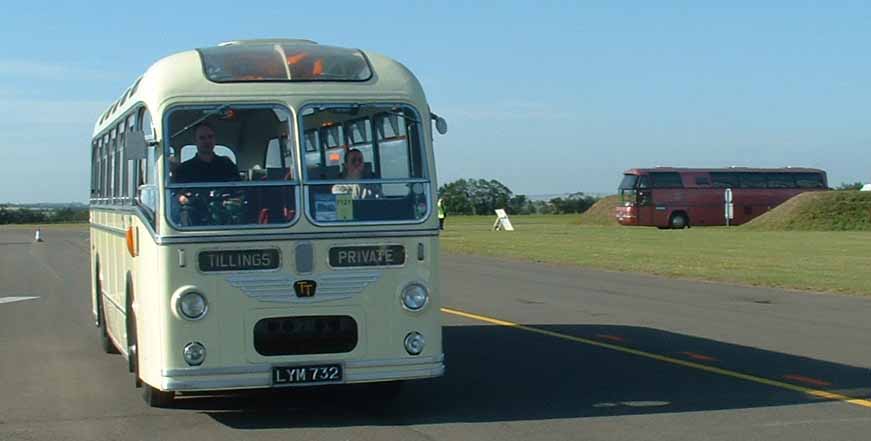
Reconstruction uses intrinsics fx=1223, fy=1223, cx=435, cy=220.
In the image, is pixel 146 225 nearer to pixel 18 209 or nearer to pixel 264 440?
pixel 264 440

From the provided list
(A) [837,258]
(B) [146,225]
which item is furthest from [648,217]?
(B) [146,225]

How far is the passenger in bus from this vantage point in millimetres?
8898

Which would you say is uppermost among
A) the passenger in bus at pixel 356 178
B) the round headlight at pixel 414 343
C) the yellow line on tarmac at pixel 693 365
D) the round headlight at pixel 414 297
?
the passenger in bus at pixel 356 178

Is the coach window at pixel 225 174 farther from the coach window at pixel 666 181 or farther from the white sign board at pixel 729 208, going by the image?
the coach window at pixel 666 181

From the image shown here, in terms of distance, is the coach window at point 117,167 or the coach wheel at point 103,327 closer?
the coach window at point 117,167

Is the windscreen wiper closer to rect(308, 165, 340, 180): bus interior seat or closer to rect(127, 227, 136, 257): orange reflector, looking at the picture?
rect(308, 165, 340, 180): bus interior seat

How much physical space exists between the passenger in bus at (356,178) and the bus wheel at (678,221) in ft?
182

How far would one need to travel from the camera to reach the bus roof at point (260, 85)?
8.79m

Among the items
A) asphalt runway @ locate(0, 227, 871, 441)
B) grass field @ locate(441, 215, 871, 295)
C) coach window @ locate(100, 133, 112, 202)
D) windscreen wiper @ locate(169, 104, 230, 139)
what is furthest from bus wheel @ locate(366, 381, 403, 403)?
grass field @ locate(441, 215, 871, 295)

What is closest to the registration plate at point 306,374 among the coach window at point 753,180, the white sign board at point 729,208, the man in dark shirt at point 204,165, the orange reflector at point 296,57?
the man in dark shirt at point 204,165

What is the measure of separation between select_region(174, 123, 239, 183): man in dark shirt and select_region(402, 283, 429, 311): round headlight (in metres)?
1.49

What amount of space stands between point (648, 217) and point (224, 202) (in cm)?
5570

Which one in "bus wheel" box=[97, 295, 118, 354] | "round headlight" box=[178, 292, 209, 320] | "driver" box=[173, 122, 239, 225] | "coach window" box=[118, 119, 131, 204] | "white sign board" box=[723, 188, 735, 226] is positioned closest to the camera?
"round headlight" box=[178, 292, 209, 320]

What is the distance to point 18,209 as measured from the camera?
9306 cm
